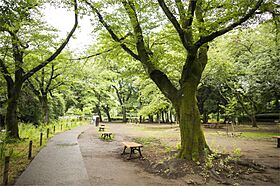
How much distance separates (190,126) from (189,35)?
3250mm

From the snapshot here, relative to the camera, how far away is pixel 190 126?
7.29 metres

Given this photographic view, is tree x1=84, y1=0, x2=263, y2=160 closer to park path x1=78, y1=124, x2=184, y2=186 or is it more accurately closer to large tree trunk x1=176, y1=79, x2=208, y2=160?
large tree trunk x1=176, y1=79, x2=208, y2=160

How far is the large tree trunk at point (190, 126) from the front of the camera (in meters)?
7.18

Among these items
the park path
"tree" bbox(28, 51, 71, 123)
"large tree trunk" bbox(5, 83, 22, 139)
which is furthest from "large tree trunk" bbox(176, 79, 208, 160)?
"tree" bbox(28, 51, 71, 123)

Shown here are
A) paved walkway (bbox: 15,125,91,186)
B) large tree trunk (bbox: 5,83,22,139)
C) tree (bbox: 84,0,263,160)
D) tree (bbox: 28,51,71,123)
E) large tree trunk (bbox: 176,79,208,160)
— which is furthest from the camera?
tree (bbox: 28,51,71,123)

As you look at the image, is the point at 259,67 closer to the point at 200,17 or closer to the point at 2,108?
the point at 200,17

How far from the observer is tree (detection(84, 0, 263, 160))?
6238 mm

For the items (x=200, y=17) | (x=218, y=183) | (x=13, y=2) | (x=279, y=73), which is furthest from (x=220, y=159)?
(x=279, y=73)

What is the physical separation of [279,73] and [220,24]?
11084 mm

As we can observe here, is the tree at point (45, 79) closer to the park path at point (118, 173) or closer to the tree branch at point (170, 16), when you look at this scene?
the park path at point (118, 173)

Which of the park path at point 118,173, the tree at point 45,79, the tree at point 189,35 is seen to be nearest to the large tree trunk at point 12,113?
the park path at point 118,173

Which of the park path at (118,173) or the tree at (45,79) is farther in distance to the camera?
the tree at (45,79)

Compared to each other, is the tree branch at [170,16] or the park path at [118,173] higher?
the tree branch at [170,16]

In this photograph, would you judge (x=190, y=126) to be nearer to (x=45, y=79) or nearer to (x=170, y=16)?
(x=170, y=16)
